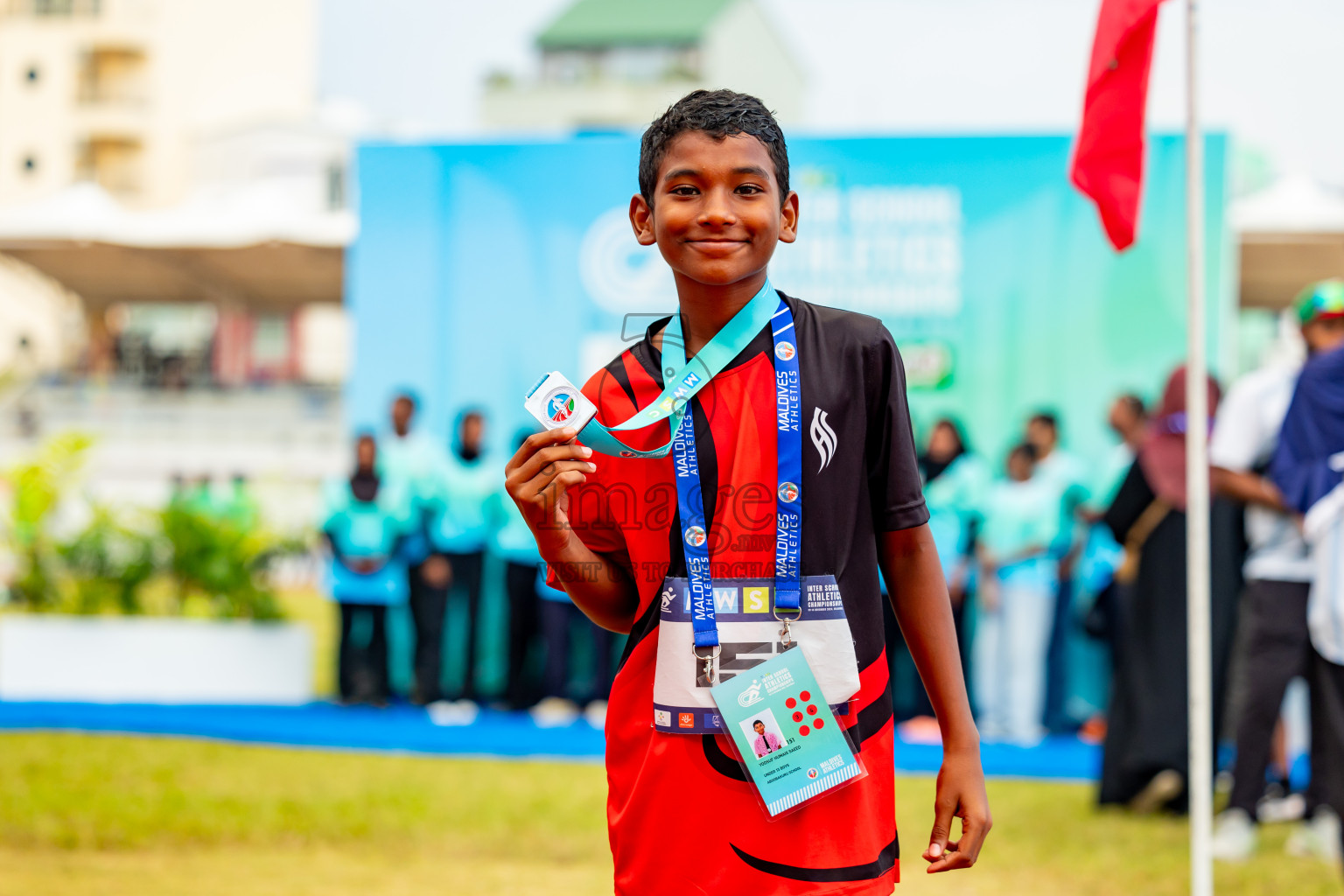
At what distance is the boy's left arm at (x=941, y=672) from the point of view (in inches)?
67.3

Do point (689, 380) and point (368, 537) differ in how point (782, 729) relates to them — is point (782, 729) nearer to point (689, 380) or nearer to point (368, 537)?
point (689, 380)

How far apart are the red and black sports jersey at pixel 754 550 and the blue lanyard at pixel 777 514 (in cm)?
2

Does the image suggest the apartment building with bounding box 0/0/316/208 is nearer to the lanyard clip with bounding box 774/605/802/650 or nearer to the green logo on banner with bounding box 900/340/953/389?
the green logo on banner with bounding box 900/340/953/389

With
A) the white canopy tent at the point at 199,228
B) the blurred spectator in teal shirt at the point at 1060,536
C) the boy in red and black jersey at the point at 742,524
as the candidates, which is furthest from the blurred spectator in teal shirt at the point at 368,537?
the boy in red and black jersey at the point at 742,524

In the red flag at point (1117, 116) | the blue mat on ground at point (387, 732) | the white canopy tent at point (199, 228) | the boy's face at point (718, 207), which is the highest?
the white canopy tent at point (199, 228)

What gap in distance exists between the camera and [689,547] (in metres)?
1.64

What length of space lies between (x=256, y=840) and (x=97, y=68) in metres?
38.7

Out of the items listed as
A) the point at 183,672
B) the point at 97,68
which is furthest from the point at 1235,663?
the point at 97,68

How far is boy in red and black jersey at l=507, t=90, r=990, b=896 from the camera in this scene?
165 centimetres

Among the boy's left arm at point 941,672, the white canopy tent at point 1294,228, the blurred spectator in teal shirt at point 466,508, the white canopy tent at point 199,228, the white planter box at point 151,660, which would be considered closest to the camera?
the boy's left arm at point 941,672

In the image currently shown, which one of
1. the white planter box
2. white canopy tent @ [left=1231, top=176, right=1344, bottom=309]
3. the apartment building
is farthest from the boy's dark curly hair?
the apartment building

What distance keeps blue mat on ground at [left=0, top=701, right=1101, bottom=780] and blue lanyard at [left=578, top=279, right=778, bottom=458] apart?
17.7 ft

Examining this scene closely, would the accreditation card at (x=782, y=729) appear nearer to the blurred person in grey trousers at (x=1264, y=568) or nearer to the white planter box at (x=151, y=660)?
the blurred person in grey trousers at (x=1264, y=568)

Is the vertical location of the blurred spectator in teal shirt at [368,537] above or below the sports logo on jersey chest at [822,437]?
below
